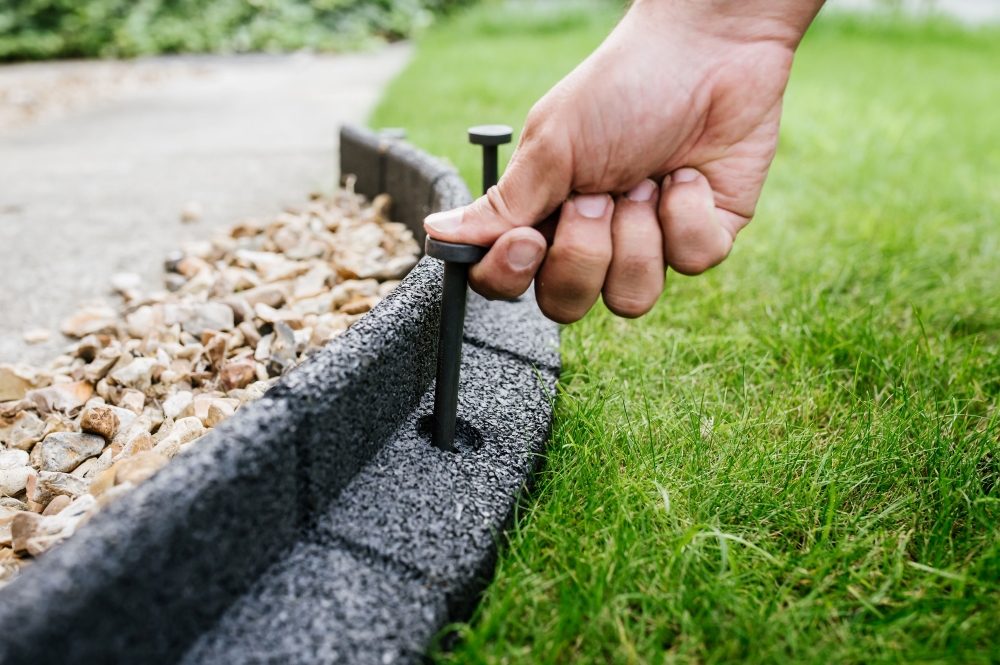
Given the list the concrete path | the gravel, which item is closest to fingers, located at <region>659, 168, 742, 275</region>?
the gravel

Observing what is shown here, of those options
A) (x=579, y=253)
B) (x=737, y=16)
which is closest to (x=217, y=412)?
(x=579, y=253)

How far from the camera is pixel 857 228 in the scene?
2.58m

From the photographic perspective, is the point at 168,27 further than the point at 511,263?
Yes

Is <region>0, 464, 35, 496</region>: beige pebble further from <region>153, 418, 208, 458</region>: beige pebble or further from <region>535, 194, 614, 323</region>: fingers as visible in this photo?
<region>535, 194, 614, 323</region>: fingers

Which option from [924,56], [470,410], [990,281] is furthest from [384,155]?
[924,56]

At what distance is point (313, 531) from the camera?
974 mm

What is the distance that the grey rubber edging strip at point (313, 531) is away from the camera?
699mm

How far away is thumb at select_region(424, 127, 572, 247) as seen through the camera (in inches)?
41.7

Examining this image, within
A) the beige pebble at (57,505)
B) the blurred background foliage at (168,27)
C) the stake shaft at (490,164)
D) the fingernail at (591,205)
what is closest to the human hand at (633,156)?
the fingernail at (591,205)

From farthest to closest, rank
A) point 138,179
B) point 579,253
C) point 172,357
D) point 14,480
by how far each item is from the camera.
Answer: point 138,179, point 172,357, point 14,480, point 579,253

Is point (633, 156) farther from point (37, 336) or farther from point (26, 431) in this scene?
point (37, 336)

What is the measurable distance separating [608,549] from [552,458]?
251mm

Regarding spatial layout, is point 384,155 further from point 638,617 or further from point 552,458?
point 638,617

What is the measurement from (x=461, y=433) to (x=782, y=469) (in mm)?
553
